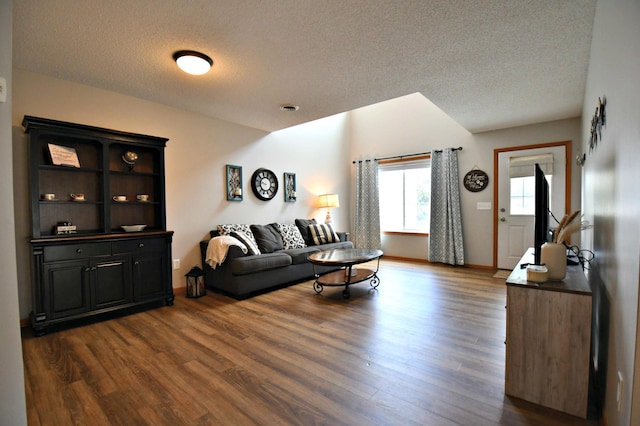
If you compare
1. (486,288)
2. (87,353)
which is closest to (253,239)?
(87,353)

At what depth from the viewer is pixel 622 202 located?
124 cm

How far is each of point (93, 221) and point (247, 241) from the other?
175 centimetres

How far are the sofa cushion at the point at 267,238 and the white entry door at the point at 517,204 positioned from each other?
12.3ft

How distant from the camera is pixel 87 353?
Result: 7.63ft

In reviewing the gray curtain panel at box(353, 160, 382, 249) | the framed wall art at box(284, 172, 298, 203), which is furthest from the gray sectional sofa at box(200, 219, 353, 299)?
the gray curtain panel at box(353, 160, 382, 249)

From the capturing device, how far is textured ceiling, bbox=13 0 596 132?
1.99 m

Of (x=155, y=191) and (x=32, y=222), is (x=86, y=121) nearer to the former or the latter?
(x=155, y=191)

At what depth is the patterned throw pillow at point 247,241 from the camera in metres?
4.04

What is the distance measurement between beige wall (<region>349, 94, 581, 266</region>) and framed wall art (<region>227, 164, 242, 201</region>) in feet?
10.1

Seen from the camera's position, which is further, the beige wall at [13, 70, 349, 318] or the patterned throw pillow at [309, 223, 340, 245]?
the patterned throw pillow at [309, 223, 340, 245]

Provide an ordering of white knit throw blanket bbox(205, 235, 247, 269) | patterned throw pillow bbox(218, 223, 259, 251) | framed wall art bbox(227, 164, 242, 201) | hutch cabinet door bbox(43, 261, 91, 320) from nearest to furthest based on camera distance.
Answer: hutch cabinet door bbox(43, 261, 91, 320), white knit throw blanket bbox(205, 235, 247, 269), patterned throw pillow bbox(218, 223, 259, 251), framed wall art bbox(227, 164, 242, 201)

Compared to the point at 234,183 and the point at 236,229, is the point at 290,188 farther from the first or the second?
the point at 236,229

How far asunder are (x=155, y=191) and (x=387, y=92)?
3056 mm

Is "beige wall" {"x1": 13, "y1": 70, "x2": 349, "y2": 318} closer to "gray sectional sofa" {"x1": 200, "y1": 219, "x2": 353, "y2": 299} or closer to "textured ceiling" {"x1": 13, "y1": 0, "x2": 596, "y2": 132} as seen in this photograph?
"textured ceiling" {"x1": 13, "y1": 0, "x2": 596, "y2": 132}
